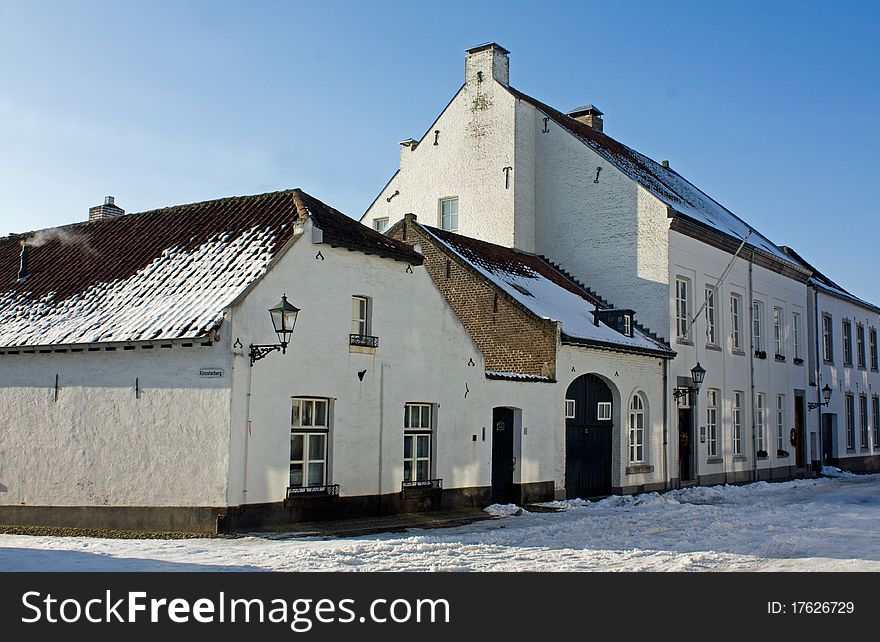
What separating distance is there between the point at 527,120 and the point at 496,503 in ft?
45.0

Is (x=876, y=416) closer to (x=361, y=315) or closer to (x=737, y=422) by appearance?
(x=737, y=422)

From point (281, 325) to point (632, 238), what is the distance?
1513 cm

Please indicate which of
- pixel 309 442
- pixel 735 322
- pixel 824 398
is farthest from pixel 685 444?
pixel 309 442

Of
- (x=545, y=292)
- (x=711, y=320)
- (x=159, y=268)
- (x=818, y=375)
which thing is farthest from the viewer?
(x=818, y=375)

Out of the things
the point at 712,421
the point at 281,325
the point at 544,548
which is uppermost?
the point at 281,325

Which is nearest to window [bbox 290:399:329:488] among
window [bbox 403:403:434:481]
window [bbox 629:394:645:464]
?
window [bbox 403:403:434:481]

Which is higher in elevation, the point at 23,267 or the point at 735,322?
the point at 735,322

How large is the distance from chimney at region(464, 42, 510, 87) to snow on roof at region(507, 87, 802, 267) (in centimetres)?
68

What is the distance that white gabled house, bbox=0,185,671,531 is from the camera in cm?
1492

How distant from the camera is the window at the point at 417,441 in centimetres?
1847

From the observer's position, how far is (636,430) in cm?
2545

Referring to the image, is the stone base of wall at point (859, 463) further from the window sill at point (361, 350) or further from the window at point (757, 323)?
the window sill at point (361, 350)
